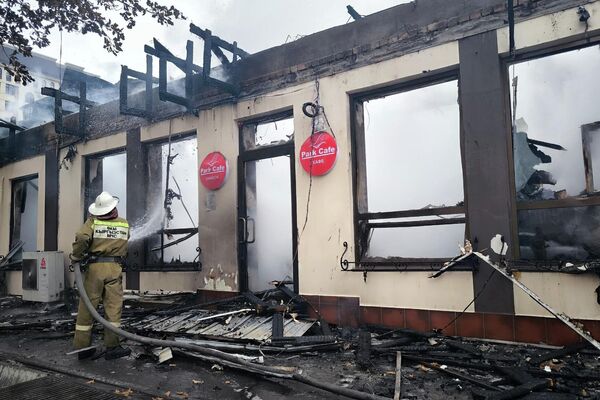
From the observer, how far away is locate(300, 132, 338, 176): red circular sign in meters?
6.40

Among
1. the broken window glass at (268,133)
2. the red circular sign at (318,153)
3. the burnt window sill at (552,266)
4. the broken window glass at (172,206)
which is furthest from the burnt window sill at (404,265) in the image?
the broken window glass at (172,206)

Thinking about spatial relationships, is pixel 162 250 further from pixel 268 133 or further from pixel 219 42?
pixel 219 42

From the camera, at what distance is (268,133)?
7.66 metres

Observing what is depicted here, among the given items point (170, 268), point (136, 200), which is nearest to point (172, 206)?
point (136, 200)

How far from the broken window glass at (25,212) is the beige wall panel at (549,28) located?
1251 cm

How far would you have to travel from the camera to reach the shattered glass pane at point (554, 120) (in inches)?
192

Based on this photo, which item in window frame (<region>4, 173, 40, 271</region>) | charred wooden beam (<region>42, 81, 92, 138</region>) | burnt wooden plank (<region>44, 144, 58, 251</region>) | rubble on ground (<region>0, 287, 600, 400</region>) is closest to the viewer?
rubble on ground (<region>0, 287, 600, 400</region>)

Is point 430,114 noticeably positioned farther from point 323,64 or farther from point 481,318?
point 481,318

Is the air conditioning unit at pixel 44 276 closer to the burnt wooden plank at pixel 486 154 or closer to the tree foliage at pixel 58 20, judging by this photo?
the tree foliage at pixel 58 20

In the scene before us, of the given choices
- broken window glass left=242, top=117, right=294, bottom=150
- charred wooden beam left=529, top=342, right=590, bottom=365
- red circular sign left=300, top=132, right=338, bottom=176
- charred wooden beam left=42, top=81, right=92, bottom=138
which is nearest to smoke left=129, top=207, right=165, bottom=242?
broken window glass left=242, top=117, right=294, bottom=150

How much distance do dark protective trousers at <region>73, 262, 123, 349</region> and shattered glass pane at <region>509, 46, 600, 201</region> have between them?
5458 millimetres

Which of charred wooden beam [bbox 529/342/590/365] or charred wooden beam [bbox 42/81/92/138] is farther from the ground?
charred wooden beam [bbox 42/81/92/138]

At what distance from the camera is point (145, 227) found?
9000 mm

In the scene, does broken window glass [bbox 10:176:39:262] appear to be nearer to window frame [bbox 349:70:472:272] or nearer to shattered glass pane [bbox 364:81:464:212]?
window frame [bbox 349:70:472:272]
